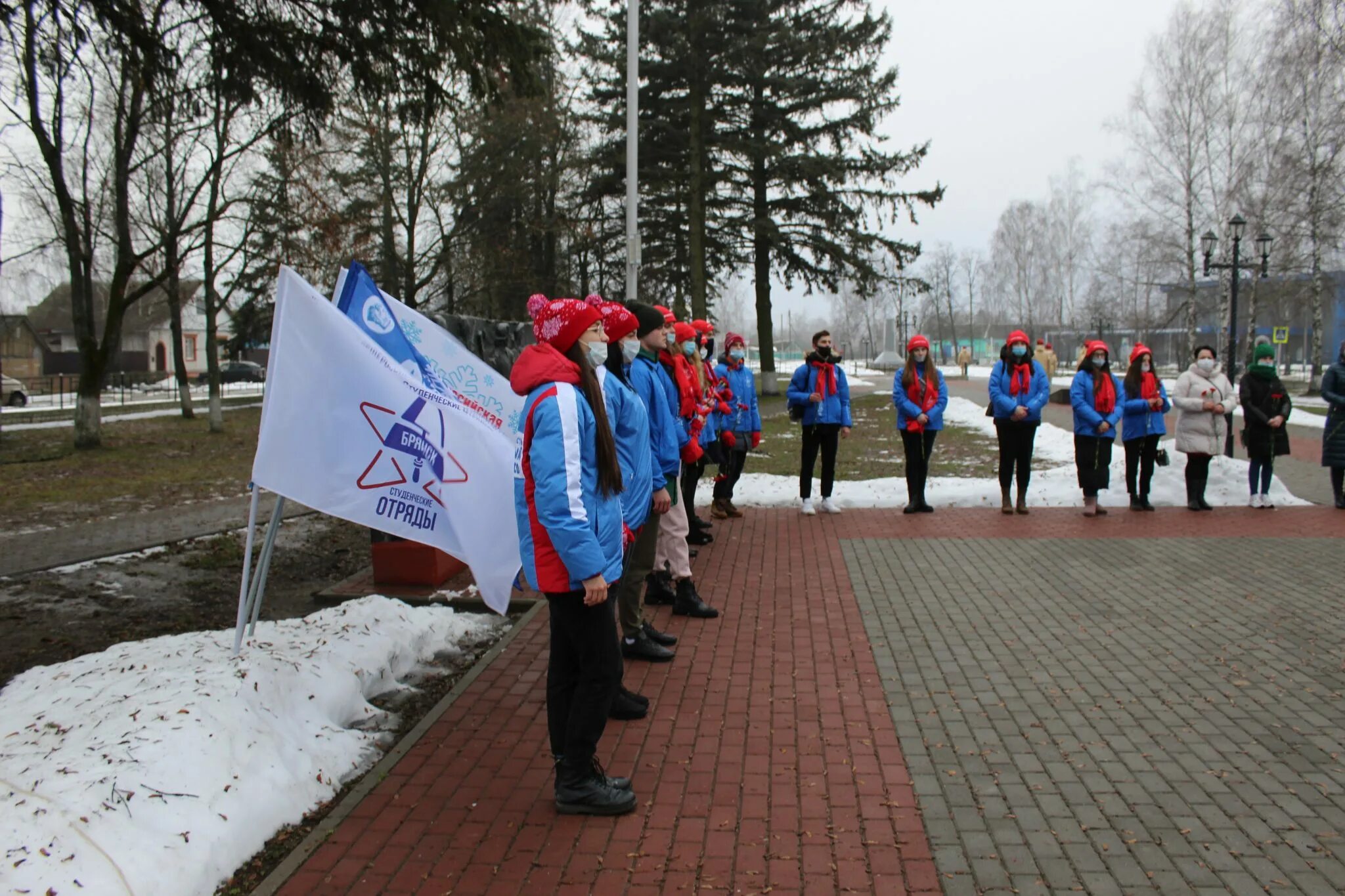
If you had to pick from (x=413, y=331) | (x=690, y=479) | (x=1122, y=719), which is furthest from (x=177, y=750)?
(x=690, y=479)

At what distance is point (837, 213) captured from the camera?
29.7 meters

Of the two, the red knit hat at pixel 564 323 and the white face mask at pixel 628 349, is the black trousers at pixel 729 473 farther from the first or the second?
the red knit hat at pixel 564 323

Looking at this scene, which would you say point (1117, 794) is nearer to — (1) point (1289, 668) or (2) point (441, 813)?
(1) point (1289, 668)

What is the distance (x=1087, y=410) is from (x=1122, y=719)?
19.9ft

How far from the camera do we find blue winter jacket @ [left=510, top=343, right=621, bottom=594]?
3.47 m

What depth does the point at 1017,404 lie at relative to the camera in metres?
9.90

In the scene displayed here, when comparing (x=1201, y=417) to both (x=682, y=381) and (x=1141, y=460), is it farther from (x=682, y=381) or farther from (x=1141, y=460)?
(x=682, y=381)

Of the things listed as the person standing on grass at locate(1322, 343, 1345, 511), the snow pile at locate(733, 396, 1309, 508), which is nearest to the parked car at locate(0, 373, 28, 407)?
the snow pile at locate(733, 396, 1309, 508)

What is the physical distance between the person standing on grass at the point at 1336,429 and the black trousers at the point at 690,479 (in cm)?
685

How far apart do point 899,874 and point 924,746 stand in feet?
3.74

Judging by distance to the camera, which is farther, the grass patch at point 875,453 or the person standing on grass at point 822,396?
the grass patch at point 875,453

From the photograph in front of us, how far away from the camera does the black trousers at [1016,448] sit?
1011 centimetres

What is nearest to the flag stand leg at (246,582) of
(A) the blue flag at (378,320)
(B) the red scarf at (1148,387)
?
(A) the blue flag at (378,320)

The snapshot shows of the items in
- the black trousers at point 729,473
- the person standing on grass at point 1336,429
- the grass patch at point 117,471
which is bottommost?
the grass patch at point 117,471
